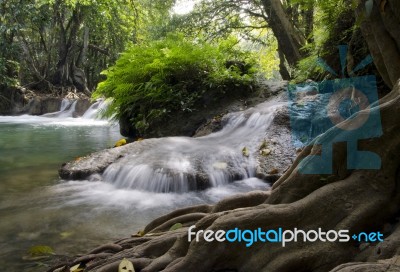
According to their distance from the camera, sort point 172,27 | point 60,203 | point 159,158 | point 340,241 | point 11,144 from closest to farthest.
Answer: point 340,241 → point 60,203 → point 159,158 → point 11,144 → point 172,27

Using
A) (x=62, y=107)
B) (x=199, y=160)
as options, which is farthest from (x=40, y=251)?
(x=62, y=107)

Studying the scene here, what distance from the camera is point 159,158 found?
6.38m

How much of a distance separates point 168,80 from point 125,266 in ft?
26.3

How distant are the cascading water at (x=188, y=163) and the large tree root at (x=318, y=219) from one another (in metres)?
3.30

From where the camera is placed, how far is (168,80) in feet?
33.1

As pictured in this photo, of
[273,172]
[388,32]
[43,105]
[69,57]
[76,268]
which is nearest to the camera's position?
[76,268]

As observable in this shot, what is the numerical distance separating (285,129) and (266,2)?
633 centimetres

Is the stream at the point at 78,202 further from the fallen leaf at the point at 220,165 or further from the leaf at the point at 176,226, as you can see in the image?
the leaf at the point at 176,226

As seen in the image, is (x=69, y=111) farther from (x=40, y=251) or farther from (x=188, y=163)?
(x=40, y=251)

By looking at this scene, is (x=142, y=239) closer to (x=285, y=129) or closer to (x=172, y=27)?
(x=285, y=129)

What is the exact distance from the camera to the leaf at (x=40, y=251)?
11.7ft

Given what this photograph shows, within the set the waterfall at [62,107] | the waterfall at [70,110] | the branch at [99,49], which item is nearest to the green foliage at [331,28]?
the waterfall at [70,110]

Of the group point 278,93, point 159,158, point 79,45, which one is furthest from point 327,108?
point 79,45

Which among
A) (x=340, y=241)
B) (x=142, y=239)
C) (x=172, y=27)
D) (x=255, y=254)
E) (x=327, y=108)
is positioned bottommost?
(x=142, y=239)
